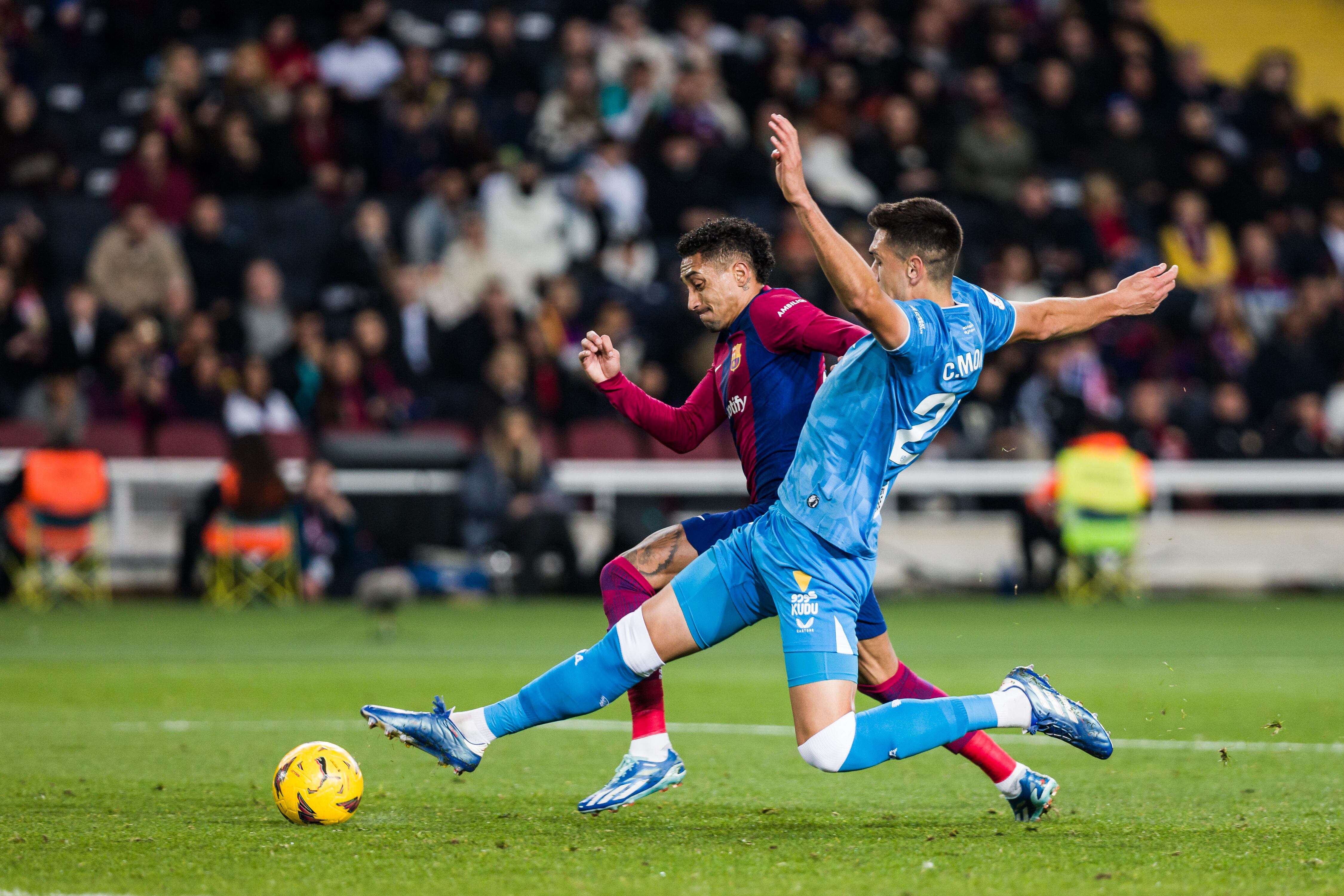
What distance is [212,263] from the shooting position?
54.7ft

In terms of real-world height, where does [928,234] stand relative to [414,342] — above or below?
above

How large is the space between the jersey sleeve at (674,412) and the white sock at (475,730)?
3.89 ft

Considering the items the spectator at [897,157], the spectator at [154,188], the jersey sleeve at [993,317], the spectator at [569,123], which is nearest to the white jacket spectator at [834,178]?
the spectator at [897,157]

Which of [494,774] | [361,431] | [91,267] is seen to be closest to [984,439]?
[361,431]

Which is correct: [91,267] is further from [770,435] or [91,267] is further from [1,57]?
[770,435]

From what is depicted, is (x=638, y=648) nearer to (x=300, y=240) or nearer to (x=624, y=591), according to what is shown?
(x=624, y=591)

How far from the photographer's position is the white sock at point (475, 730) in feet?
18.1

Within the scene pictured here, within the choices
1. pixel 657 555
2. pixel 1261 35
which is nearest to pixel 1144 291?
pixel 657 555

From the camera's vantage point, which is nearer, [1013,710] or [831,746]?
[831,746]

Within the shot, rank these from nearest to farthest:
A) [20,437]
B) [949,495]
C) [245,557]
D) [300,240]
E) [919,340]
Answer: [919,340] < [245,557] < [20,437] < [949,495] < [300,240]

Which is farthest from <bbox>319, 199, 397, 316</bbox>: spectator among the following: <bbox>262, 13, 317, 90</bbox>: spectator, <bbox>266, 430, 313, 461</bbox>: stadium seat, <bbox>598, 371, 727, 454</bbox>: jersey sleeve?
<bbox>598, 371, 727, 454</bbox>: jersey sleeve

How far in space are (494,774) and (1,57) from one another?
14.0m

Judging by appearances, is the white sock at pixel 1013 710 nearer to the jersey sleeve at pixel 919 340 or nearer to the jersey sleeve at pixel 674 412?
the jersey sleeve at pixel 919 340

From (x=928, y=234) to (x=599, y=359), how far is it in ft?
4.38
